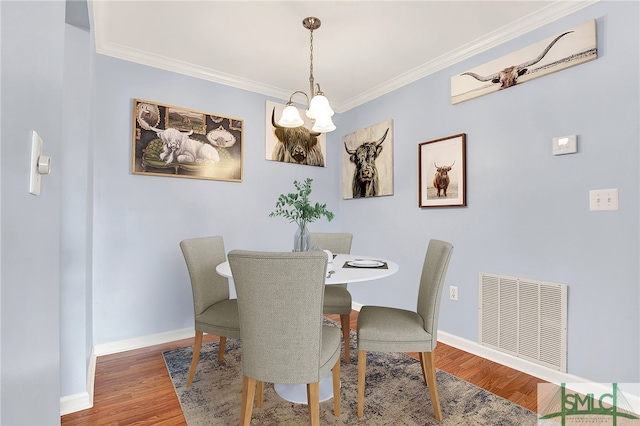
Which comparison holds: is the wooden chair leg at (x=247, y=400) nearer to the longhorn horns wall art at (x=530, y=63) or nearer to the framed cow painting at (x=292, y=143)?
the framed cow painting at (x=292, y=143)

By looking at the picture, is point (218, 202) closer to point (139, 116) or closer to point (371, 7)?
point (139, 116)

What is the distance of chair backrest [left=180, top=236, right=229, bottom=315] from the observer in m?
2.00

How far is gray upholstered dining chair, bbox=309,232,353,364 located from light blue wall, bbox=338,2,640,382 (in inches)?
28.6

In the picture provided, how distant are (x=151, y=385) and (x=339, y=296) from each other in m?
1.37

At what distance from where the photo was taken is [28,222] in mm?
534

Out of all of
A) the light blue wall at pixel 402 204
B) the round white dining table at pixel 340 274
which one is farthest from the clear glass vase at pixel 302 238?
the light blue wall at pixel 402 204

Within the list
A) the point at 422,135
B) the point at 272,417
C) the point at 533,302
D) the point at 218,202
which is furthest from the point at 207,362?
the point at 422,135

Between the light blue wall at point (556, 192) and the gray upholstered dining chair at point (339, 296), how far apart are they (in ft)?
2.38

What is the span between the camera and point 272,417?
171 centimetres

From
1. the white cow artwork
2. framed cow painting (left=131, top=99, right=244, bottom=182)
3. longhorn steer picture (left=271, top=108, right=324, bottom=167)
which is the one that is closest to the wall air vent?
longhorn steer picture (left=271, top=108, right=324, bottom=167)

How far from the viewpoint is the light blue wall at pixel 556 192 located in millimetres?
1812

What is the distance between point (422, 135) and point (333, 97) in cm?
125

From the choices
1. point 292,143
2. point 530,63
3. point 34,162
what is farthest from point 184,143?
point 530,63

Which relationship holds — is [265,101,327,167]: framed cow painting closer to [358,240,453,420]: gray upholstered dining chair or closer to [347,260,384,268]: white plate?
[347,260,384,268]: white plate
